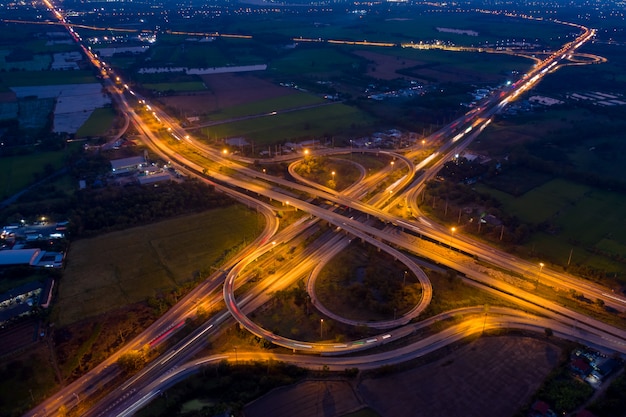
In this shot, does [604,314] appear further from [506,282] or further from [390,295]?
[390,295]

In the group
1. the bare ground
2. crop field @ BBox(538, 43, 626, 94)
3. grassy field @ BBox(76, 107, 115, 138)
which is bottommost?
crop field @ BBox(538, 43, 626, 94)

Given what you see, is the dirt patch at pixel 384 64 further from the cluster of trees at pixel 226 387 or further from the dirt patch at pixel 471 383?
the cluster of trees at pixel 226 387

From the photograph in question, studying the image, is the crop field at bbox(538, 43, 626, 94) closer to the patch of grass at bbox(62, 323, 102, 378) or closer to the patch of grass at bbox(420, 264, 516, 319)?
the patch of grass at bbox(420, 264, 516, 319)

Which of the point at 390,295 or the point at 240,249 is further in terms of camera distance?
the point at 240,249

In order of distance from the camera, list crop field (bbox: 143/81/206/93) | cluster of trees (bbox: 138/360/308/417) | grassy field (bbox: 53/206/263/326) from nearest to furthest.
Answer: cluster of trees (bbox: 138/360/308/417)
grassy field (bbox: 53/206/263/326)
crop field (bbox: 143/81/206/93)

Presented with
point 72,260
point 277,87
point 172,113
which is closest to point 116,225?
point 72,260

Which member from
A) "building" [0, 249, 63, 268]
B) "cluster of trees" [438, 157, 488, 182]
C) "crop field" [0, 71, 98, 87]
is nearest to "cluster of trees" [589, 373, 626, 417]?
"cluster of trees" [438, 157, 488, 182]
